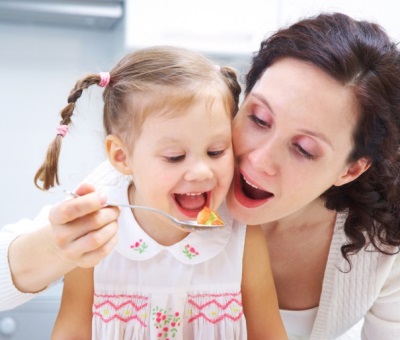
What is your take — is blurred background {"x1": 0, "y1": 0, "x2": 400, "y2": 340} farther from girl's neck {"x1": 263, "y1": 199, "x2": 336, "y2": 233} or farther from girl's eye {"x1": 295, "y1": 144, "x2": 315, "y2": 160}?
girl's eye {"x1": 295, "y1": 144, "x2": 315, "y2": 160}

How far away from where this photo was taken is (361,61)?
95 cm

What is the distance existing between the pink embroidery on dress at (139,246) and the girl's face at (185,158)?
128 millimetres

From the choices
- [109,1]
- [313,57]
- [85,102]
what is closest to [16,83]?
[85,102]

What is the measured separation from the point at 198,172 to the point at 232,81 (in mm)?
209

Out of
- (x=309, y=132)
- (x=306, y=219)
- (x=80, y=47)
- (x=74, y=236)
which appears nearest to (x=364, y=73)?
(x=309, y=132)

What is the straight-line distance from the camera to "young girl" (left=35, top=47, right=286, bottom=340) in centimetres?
87

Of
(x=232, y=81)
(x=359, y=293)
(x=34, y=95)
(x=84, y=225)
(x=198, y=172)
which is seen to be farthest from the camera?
(x=34, y=95)

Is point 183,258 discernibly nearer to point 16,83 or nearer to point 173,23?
point 173,23

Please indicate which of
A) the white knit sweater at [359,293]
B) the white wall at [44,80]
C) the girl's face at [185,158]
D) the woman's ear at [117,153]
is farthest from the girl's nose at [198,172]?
the white wall at [44,80]

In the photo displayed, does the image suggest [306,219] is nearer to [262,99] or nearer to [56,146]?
[262,99]

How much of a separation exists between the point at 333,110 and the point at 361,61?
0.11m

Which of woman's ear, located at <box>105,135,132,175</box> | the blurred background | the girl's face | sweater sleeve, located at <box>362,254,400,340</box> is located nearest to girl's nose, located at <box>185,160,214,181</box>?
the girl's face

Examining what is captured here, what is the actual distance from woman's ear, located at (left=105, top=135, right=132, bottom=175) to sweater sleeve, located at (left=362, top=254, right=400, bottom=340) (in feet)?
2.02

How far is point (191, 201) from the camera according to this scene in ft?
3.01
